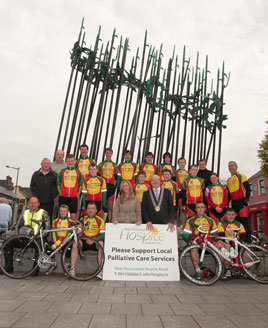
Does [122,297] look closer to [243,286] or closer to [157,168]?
[243,286]

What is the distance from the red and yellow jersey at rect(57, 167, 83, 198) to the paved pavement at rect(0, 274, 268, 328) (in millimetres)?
2085

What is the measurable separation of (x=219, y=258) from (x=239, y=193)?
2.07m

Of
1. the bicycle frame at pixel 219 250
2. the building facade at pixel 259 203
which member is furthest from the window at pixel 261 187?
the bicycle frame at pixel 219 250

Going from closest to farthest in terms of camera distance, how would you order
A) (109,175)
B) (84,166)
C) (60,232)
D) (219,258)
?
(219,258), (60,232), (84,166), (109,175)

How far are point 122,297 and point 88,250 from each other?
1573mm

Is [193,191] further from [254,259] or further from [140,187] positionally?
[254,259]

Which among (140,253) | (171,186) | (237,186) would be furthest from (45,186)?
(237,186)

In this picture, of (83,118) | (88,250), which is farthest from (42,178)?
(83,118)

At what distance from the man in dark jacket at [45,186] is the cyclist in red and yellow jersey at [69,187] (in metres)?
0.16

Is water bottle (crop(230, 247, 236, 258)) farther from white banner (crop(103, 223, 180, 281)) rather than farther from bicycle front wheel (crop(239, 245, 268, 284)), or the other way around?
white banner (crop(103, 223, 180, 281))

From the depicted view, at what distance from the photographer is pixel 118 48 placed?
962 centimetres

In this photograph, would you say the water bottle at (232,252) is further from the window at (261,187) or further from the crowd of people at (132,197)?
the window at (261,187)

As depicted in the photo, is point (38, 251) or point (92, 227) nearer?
point (38, 251)

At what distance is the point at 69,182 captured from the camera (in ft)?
20.2
